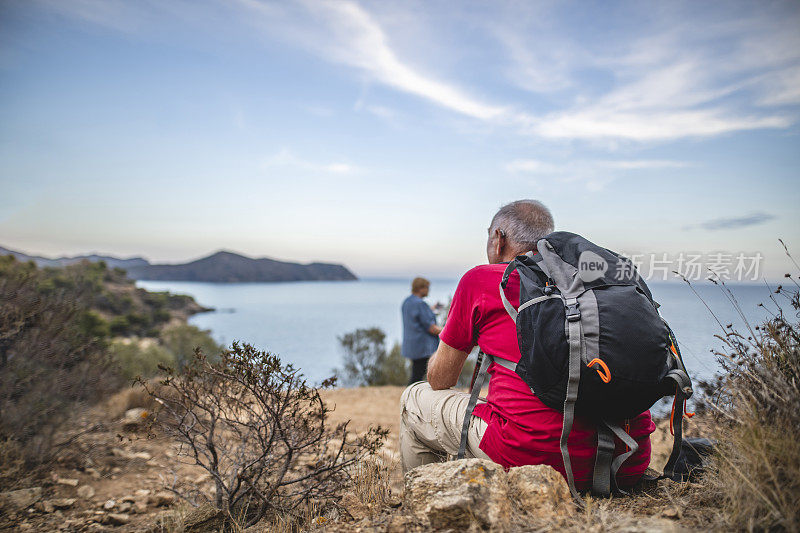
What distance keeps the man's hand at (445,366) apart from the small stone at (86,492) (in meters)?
3.44

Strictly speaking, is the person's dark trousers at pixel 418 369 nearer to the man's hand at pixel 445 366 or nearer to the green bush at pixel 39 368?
the green bush at pixel 39 368

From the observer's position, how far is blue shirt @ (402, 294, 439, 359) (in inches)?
279

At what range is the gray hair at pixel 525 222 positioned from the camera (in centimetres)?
254

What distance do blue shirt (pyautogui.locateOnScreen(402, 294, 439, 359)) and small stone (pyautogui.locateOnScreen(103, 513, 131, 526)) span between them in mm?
4423

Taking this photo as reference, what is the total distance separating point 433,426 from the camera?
8.77 ft

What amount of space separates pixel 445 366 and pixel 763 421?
4.69ft

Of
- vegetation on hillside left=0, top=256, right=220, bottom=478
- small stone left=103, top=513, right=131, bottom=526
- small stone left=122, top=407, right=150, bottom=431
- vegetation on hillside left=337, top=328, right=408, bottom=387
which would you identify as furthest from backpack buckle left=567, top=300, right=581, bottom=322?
vegetation on hillside left=337, top=328, right=408, bottom=387

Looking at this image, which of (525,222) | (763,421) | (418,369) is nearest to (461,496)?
(763,421)

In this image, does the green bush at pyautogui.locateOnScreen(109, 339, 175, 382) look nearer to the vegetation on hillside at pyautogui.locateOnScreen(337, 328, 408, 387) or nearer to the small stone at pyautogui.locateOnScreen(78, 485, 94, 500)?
the small stone at pyautogui.locateOnScreen(78, 485, 94, 500)

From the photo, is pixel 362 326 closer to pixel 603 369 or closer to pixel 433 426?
pixel 433 426

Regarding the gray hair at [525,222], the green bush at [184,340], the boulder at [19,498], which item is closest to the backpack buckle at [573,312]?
the gray hair at [525,222]

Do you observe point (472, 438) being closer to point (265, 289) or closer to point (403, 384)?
point (403, 384)

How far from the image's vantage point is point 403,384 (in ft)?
39.1

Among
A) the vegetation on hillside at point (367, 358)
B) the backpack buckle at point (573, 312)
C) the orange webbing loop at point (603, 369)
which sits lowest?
the vegetation on hillside at point (367, 358)
